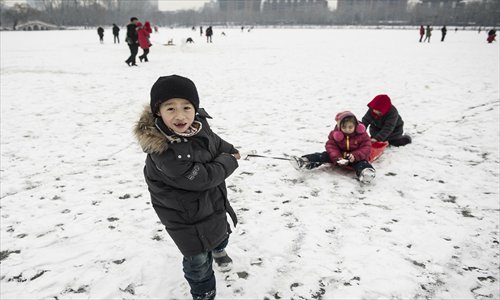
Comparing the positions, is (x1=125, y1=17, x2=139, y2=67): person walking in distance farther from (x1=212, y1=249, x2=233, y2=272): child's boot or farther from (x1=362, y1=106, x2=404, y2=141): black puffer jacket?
(x1=212, y1=249, x2=233, y2=272): child's boot

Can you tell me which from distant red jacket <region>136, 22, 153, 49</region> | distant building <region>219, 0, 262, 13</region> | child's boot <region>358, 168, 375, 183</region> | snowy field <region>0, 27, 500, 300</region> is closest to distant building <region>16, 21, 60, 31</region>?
distant red jacket <region>136, 22, 153, 49</region>

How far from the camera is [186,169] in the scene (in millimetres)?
1804

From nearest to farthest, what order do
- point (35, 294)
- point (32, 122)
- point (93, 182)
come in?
point (35, 294), point (93, 182), point (32, 122)

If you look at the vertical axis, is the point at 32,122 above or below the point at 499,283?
above

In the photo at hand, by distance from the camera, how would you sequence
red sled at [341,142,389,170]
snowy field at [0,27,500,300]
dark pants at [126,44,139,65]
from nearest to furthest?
snowy field at [0,27,500,300] → red sled at [341,142,389,170] → dark pants at [126,44,139,65]

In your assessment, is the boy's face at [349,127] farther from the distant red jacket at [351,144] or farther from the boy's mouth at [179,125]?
the boy's mouth at [179,125]

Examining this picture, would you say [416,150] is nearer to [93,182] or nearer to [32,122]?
[93,182]

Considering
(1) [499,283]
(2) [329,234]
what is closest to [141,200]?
(2) [329,234]

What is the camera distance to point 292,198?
3.65 m

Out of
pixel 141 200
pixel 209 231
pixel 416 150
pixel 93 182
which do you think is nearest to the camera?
pixel 209 231

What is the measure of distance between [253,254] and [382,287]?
1.03m

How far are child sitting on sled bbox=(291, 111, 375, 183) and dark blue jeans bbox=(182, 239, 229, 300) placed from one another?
7.39ft

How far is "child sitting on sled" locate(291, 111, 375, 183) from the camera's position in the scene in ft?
13.2

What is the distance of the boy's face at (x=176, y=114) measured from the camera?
1.85 meters
